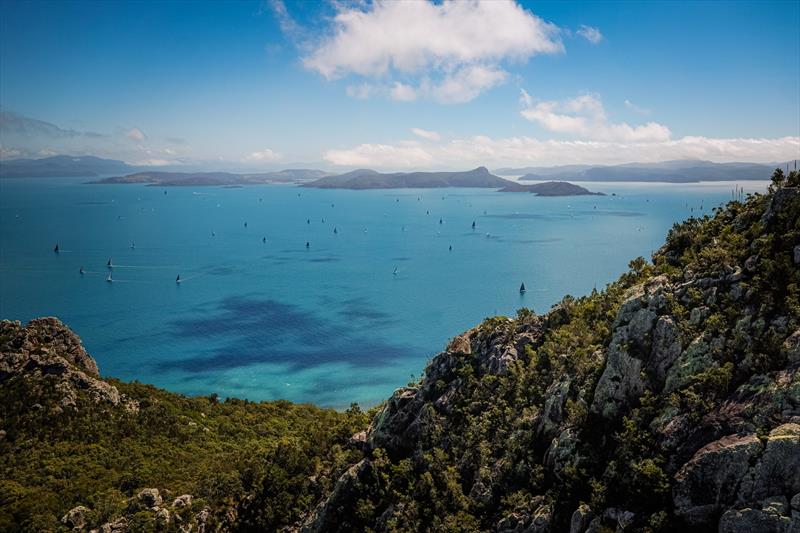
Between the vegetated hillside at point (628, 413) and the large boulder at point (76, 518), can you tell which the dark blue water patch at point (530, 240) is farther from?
the large boulder at point (76, 518)

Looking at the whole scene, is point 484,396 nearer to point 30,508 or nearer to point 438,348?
point 30,508

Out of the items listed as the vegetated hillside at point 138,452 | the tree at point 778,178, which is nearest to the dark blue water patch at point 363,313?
the vegetated hillside at point 138,452

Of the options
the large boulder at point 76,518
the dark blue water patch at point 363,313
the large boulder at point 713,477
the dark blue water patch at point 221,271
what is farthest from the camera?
the dark blue water patch at point 221,271

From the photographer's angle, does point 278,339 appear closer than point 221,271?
Yes

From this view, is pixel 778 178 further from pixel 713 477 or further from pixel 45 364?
pixel 45 364

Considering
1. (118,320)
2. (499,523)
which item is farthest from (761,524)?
(118,320)

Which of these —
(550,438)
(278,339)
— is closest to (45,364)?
(278,339)
